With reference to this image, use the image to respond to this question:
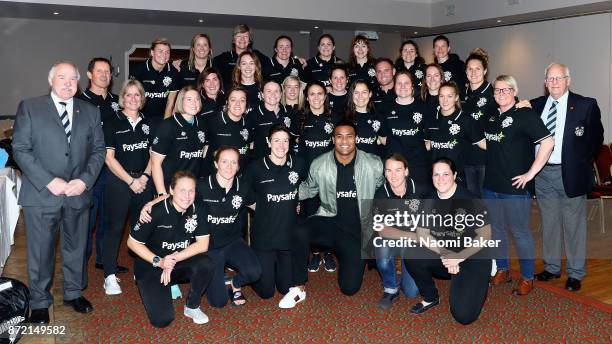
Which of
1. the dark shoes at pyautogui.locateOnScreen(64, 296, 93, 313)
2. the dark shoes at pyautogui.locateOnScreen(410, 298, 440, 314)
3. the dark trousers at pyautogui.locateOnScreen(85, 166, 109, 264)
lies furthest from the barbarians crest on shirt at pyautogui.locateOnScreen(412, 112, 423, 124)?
the dark shoes at pyautogui.locateOnScreen(64, 296, 93, 313)

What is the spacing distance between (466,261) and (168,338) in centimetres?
195

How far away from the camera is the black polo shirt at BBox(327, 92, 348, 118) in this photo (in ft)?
15.5

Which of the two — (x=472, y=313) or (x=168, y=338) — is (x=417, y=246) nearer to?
(x=472, y=313)

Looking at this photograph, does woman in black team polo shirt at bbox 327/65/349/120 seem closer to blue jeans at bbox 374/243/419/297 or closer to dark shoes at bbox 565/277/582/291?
blue jeans at bbox 374/243/419/297

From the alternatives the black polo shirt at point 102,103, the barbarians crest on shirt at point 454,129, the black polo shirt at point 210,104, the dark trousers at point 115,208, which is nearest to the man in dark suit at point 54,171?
the dark trousers at point 115,208

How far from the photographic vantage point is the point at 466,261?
377 cm

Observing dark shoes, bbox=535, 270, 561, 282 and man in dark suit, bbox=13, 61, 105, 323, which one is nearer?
man in dark suit, bbox=13, 61, 105, 323

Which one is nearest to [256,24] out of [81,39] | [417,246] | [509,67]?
[81,39]

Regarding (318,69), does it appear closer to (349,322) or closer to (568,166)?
(568,166)

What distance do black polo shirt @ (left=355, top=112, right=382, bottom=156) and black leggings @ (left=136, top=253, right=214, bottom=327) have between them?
161 centimetres

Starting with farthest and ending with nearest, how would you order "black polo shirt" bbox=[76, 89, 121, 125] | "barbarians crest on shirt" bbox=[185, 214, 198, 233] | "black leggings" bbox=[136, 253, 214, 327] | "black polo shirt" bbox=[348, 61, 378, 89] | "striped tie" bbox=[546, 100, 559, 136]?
1. "black polo shirt" bbox=[348, 61, 378, 89]
2. "black polo shirt" bbox=[76, 89, 121, 125]
3. "striped tie" bbox=[546, 100, 559, 136]
4. "barbarians crest on shirt" bbox=[185, 214, 198, 233]
5. "black leggings" bbox=[136, 253, 214, 327]

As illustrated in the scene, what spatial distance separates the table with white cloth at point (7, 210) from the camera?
15.6 feet

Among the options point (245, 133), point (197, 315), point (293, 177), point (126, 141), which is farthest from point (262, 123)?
point (197, 315)

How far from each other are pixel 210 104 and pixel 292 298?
175 centimetres
